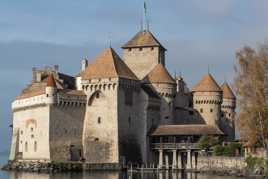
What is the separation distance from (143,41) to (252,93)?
31898 mm

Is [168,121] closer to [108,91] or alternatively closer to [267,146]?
[108,91]

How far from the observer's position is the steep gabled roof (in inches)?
3275

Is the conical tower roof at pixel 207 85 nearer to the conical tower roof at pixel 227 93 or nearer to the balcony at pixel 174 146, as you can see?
the conical tower roof at pixel 227 93

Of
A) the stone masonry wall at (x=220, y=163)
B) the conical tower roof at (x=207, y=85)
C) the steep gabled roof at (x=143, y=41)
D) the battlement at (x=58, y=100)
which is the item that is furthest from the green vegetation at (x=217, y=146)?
the steep gabled roof at (x=143, y=41)

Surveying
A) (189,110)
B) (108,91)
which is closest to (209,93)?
(189,110)

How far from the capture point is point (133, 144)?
239 feet

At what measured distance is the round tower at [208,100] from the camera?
81625 millimetres

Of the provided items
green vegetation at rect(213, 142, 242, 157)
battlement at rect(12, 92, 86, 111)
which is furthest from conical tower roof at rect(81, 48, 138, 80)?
green vegetation at rect(213, 142, 242, 157)

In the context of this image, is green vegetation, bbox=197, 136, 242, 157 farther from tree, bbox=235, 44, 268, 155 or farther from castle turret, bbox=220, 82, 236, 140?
castle turret, bbox=220, 82, 236, 140

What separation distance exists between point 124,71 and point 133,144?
783 cm

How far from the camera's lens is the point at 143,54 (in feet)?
273

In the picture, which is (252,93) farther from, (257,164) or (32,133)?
(32,133)

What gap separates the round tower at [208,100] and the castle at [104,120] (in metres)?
4.99

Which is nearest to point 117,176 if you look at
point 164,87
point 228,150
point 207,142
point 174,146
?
point 228,150
